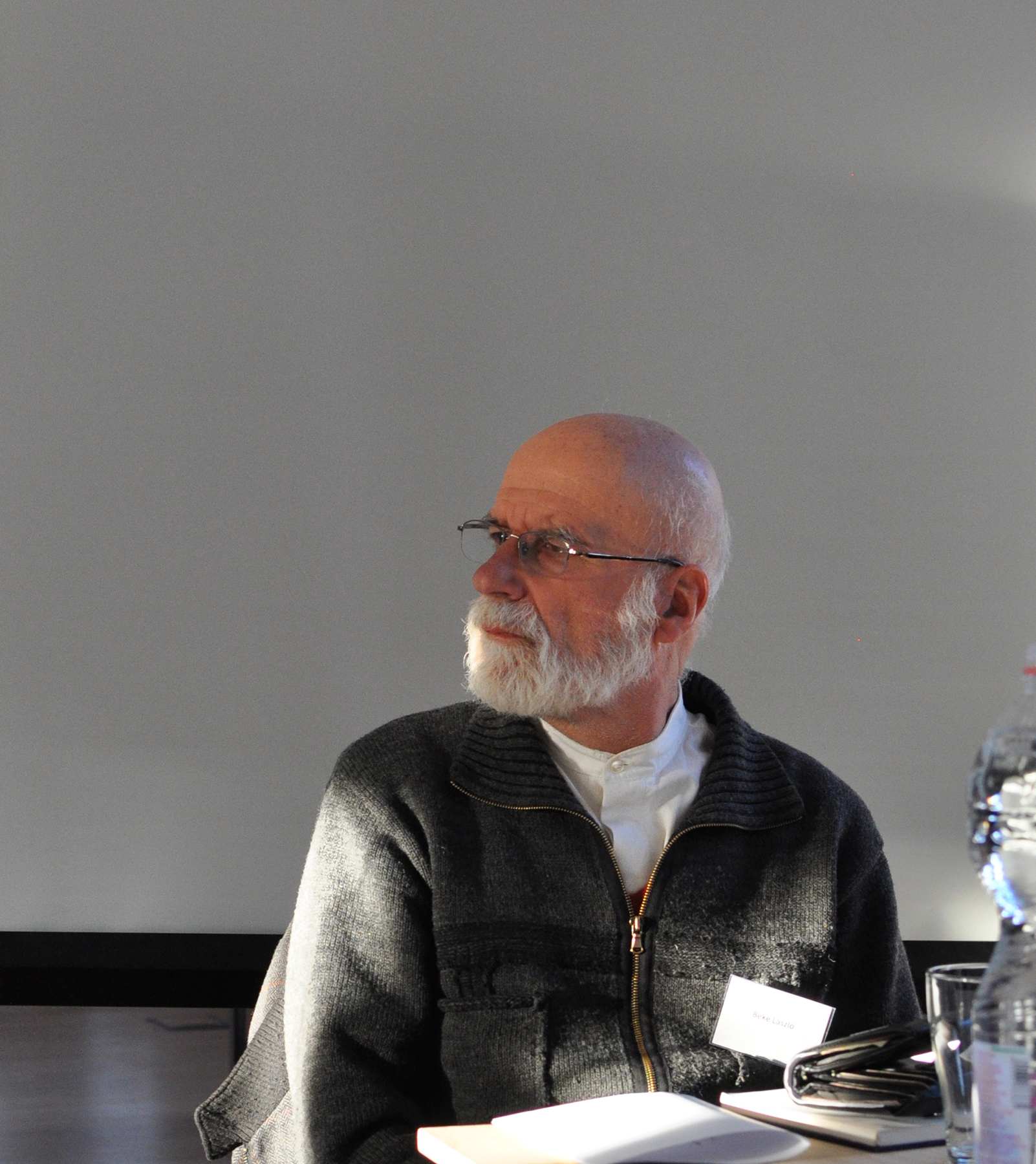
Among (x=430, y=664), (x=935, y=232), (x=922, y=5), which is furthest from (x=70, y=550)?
(x=922, y=5)

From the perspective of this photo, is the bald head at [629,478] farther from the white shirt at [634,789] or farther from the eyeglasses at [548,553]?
the white shirt at [634,789]

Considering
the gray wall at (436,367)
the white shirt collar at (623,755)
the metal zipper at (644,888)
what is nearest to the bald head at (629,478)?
the white shirt collar at (623,755)

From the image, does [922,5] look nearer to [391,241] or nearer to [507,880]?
[391,241]

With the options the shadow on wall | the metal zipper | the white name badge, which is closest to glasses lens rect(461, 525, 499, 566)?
the metal zipper

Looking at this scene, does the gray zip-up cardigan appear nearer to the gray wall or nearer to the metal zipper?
the metal zipper

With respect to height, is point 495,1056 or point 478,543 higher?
point 478,543

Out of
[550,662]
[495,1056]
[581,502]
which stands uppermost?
[581,502]

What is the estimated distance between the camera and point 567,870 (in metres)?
1.69

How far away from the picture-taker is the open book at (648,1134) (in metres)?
1.07

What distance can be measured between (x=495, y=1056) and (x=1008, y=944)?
782 mm

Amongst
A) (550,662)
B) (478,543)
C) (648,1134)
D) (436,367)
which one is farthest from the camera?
(436,367)

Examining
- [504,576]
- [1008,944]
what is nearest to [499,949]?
[504,576]

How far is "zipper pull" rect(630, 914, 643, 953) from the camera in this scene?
166 cm

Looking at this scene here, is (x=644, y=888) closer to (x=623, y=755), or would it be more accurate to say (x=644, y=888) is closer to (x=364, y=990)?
(x=623, y=755)
